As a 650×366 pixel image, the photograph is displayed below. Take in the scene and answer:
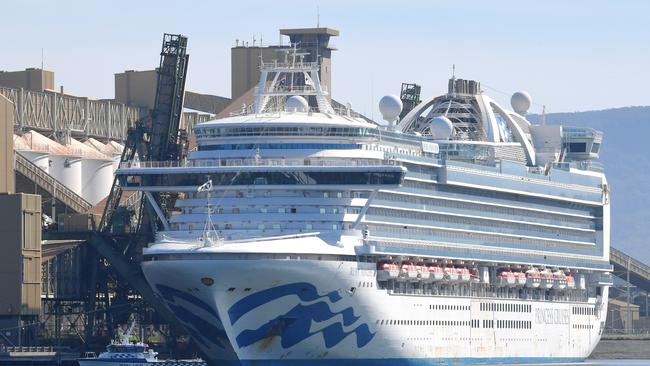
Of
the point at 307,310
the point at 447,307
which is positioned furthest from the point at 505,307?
the point at 307,310

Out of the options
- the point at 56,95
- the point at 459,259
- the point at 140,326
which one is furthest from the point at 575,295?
the point at 56,95

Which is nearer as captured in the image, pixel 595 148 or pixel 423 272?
pixel 423 272

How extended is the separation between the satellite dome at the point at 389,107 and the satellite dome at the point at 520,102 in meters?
17.8

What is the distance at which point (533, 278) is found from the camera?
4168 inches

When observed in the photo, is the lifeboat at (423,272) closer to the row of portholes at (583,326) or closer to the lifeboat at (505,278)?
the lifeboat at (505,278)

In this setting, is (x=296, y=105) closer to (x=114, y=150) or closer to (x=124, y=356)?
(x=124, y=356)

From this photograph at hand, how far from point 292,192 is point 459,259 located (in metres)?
13.6

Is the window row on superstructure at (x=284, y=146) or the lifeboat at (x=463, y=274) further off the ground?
the window row on superstructure at (x=284, y=146)

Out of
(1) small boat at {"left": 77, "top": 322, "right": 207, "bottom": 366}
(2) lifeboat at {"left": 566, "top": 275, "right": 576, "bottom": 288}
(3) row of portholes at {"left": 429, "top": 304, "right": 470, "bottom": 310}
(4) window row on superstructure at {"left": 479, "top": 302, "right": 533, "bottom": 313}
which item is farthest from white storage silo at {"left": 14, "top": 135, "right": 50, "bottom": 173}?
(3) row of portholes at {"left": 429, "top": 304, "right": 470, "bottom": 310}

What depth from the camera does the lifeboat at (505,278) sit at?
4045 inches

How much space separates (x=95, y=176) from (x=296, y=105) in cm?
4883

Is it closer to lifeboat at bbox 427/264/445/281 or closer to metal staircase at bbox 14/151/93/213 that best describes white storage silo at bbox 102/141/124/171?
metal staircase at bbox 14/151/93/213

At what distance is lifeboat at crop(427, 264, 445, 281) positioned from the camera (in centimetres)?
9512

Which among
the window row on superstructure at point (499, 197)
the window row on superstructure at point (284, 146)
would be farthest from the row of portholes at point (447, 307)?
the window row on superstructure at point (284, 146)
